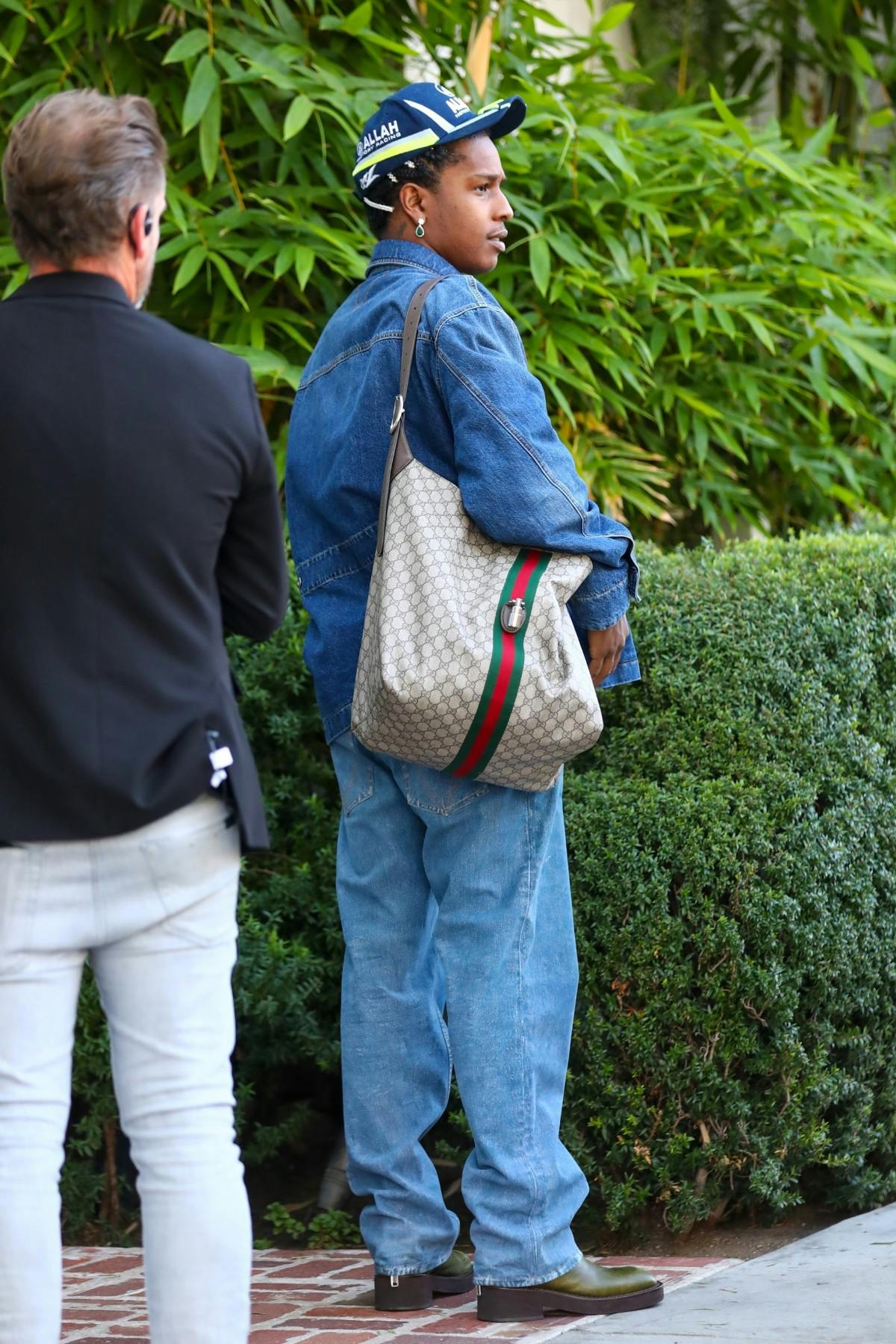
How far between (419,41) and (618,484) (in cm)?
162

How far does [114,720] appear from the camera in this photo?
6.59 ft

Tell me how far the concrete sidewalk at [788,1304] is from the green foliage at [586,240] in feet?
8.34

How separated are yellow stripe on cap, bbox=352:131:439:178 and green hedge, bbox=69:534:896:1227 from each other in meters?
1.12

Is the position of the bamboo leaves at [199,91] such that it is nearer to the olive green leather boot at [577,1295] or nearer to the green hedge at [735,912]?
the green hedge at [735,912]

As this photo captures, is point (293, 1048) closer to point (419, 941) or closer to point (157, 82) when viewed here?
point (419, 941)

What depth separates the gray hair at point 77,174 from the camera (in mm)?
2023

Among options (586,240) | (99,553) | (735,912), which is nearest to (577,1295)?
(735,912)

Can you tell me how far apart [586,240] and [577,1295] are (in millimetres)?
3392

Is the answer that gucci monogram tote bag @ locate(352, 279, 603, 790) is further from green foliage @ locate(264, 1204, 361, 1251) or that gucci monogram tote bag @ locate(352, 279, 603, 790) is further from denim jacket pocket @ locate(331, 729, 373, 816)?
green foliage @ locate(264, 1204, 361, 1251)

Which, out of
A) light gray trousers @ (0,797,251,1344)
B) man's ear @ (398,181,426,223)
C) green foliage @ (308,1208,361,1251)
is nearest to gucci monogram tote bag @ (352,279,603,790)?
man's ear @ (398,181,426,223)

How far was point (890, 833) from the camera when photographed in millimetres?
3615

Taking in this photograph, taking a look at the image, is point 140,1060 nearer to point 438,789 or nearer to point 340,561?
point 438,789

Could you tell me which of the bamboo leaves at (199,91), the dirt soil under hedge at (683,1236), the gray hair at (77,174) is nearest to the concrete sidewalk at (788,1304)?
the dirt soil under hedge at (683,1236)

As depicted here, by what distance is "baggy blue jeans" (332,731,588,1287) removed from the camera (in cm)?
282
